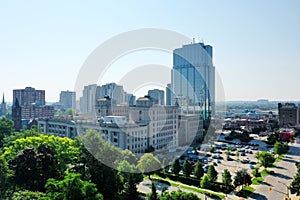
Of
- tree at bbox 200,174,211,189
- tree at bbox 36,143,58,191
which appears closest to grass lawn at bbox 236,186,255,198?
tree at bbox 200,174,211,189

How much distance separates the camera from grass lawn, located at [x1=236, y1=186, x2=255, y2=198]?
40.9 ft

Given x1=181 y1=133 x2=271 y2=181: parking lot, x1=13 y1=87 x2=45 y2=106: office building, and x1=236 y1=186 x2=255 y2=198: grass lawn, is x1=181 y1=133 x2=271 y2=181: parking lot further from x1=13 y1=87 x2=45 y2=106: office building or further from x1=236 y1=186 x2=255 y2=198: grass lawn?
x1=13 y1=87 x2=45 y2=106: office building

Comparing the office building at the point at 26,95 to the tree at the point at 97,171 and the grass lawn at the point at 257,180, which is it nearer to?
the tree at the point at 97,171

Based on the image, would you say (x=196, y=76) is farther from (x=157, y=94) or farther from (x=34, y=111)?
(x=34, y=111)

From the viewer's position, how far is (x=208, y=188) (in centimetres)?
1353

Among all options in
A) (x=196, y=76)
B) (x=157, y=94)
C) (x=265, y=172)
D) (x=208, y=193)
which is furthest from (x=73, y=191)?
→ (x=196, y=76)

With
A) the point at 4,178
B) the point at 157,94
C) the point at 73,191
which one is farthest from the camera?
the point at 157,94

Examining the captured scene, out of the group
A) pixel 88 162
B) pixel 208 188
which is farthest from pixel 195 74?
pixel 88 162

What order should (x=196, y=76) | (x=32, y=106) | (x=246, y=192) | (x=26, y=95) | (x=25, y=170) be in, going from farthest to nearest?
(x=26, y=95)
(x=32, y=106)
(x=196, y=76)
(x=246, y=192)
(x=25, y=170)

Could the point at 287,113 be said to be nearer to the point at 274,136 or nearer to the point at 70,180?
the point at 274,136

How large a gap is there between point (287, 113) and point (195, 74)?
16.0 metres

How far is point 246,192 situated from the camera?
42.2 ft

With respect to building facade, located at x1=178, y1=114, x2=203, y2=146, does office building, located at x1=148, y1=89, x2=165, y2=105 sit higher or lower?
higher

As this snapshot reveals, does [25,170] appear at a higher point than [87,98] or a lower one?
lower
